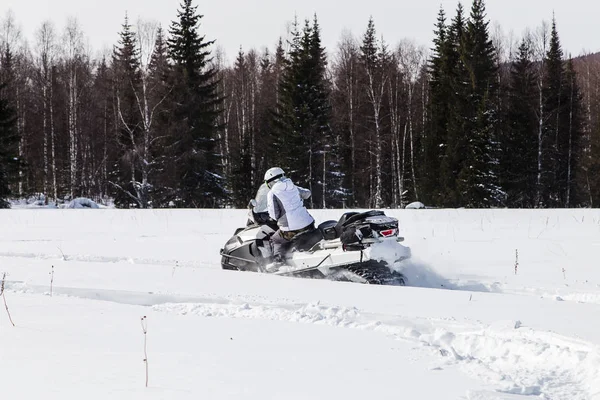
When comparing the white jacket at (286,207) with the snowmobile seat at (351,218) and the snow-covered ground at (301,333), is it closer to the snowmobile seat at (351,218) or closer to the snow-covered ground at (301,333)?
the snowmobile seat at (351,218)

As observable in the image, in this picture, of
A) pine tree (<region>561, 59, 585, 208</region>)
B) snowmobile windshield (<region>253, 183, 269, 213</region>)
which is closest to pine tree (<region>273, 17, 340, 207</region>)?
pine tree (<region>561, 59, 585, 208</region>)

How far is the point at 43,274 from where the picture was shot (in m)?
6.88

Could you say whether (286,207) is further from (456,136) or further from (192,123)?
(456,136)

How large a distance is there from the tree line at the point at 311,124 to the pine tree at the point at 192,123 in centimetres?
7

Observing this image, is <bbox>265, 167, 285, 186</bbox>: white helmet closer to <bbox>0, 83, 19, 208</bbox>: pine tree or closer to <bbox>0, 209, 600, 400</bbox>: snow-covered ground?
<bbox>0, 209, 600, 400</bbox>: snow-covered ground

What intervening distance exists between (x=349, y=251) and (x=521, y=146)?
88.6 feet

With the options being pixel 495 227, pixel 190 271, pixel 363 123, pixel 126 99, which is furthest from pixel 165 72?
pixel 190 271

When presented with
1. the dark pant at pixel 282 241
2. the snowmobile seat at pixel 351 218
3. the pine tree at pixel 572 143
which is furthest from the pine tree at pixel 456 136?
the snowmobile seat at pixel 351 218

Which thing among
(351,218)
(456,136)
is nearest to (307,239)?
(351,218)

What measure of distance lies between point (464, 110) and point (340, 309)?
25769 mm

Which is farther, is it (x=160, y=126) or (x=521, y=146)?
(x=521, y=146)

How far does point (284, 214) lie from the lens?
25.1ft

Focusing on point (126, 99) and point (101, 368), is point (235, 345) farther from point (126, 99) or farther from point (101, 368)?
point (126, 99)

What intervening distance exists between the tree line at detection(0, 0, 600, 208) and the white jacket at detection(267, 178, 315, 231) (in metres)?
18.4
